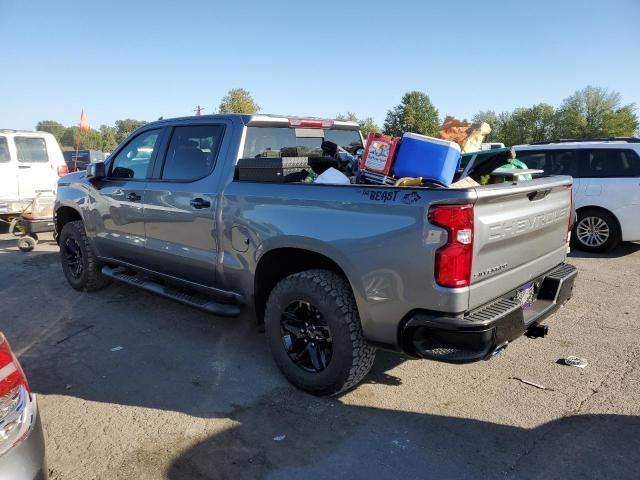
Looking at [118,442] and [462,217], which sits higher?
[462,217]

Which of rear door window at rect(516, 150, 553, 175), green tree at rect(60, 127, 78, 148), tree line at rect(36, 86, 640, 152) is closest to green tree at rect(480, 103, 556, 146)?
tree line at rect(36, 86, 640, 152)

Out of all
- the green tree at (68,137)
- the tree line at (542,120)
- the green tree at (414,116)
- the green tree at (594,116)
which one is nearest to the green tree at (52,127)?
the green tree at (68,137)

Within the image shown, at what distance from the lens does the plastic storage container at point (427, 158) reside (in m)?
3.18

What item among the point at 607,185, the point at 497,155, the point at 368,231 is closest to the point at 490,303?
the point at 368,231

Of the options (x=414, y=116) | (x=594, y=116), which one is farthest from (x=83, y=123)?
(x=594, y=116)

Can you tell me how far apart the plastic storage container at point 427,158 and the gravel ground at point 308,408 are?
152 centimetres

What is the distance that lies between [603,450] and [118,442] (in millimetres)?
2788

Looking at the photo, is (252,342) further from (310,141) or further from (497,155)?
(497,155)

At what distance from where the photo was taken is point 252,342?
14.3 feet

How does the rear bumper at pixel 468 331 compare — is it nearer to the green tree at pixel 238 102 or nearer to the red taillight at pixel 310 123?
the red taillight at pixel 310 123

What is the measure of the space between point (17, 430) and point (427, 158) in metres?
2.63

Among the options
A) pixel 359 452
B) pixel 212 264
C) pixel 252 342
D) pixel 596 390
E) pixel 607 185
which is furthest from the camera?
pixel 607 185

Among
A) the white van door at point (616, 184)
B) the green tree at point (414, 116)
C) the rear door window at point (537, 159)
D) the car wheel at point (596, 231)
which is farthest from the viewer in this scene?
the green tree at point (414, 116)

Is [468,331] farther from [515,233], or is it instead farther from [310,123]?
[310,123]
